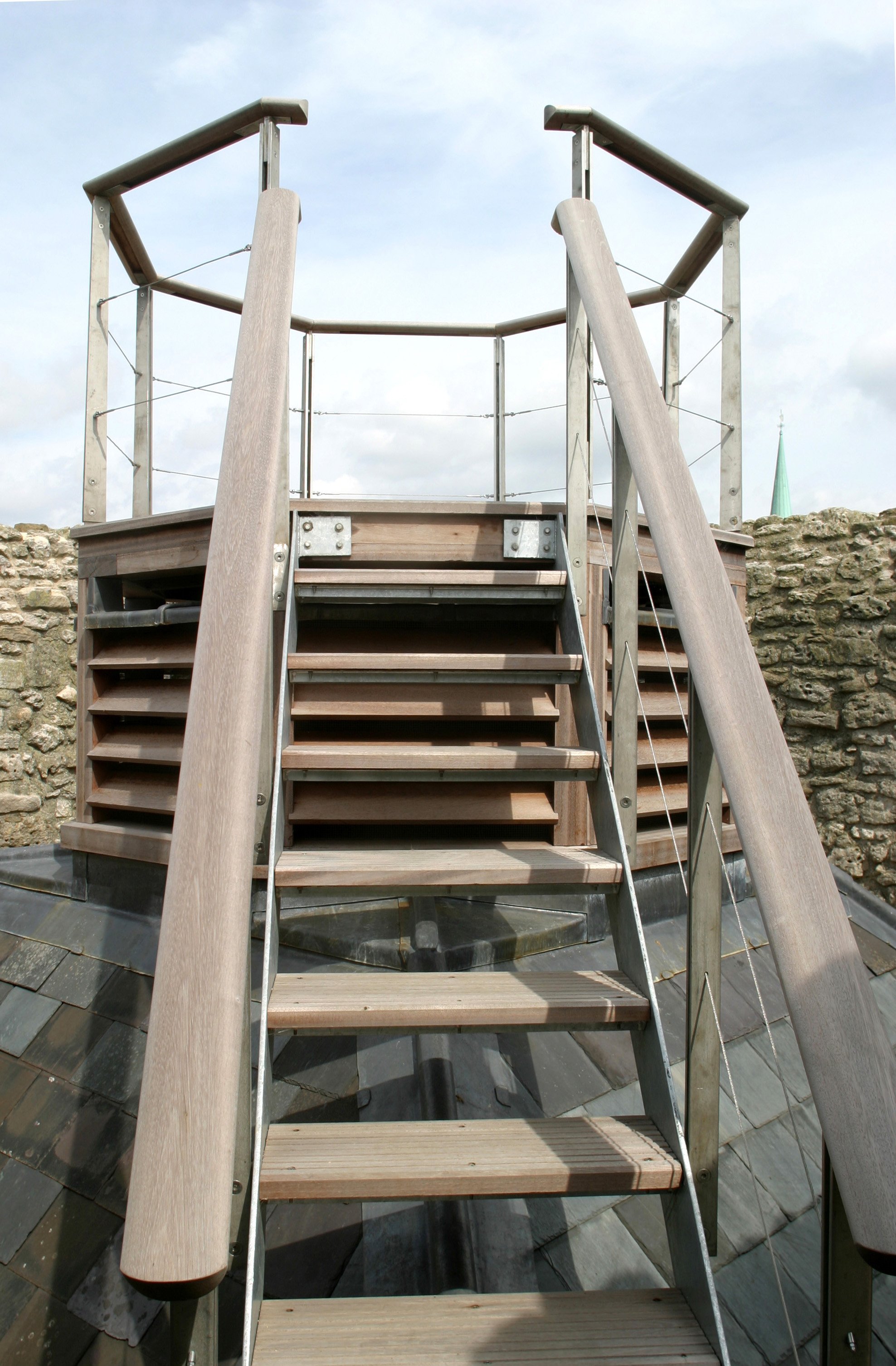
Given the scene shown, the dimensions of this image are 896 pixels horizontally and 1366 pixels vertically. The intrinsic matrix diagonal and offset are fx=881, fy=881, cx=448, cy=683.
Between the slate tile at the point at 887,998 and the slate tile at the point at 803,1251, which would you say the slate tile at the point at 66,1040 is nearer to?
the slate tile at the point at 887,998

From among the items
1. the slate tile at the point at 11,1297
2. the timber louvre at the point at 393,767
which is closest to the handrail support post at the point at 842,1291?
the timber louvre at the point at 393,767

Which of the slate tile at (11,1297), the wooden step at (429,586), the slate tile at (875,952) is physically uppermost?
the wooden step at (429,586)

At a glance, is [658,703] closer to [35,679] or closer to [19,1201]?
[19,1201]

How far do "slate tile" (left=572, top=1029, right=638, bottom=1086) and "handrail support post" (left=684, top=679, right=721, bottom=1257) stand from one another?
1.87 feet

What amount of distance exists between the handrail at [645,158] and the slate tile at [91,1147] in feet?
8.86

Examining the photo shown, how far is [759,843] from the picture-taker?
1.05 m

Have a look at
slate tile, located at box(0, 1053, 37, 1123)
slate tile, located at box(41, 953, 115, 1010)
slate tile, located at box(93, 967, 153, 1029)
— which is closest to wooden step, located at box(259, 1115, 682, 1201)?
slate tile, located at box(93, 967, 153, 1029)

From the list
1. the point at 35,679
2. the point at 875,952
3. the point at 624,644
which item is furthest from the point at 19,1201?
the point at 35,679

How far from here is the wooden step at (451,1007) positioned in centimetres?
146

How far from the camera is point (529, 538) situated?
2.82m

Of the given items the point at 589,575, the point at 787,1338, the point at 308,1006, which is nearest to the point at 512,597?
the point at 589,575

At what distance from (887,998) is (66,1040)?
8.03 feet

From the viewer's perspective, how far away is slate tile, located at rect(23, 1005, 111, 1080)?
7.42 feet

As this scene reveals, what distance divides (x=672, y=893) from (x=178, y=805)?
2148 mm
